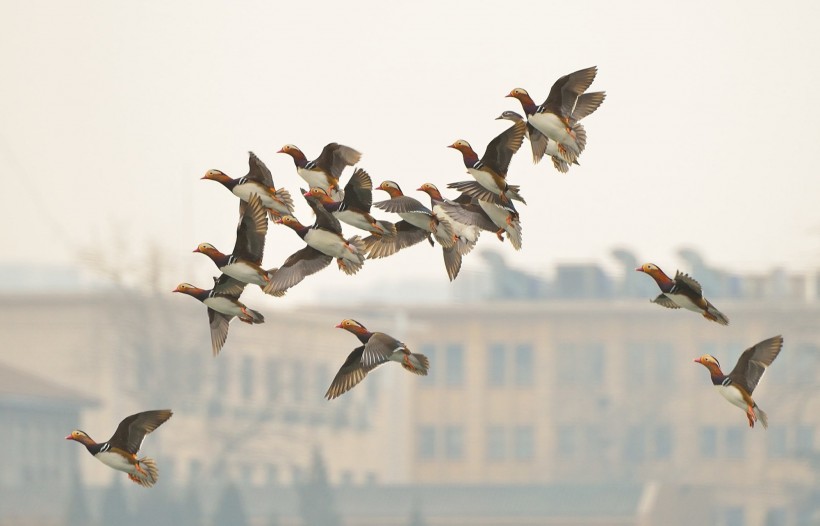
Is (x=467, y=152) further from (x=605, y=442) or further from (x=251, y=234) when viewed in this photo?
(x=605, y=442)

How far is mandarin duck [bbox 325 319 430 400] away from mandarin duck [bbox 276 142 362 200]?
175 cm

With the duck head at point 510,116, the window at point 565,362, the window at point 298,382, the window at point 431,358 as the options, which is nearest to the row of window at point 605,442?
the window at point 431,358

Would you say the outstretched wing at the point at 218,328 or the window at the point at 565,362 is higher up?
the window at the point at 565,362

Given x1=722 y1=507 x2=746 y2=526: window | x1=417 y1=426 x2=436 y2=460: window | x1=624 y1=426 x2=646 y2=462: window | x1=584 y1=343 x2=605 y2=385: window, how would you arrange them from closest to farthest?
x1=722 y1=507 x2=746 y2=526: window, x1=417 y1=426 x2=436 y2=460: window, x1=584 y1=343 x2=605 y2=385: window, x1=624 y1=426 x2=646 y2=462: window

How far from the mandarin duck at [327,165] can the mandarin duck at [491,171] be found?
1.01m

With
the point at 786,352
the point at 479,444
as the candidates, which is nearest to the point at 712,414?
the point at 786,352

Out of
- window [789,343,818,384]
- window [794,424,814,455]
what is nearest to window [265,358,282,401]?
window [794,424,814,455]

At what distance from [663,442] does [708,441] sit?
18.2 feet

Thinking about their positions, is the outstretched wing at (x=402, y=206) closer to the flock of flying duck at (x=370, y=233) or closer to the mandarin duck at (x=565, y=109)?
the flock of flying duck at (x=370, y=233)

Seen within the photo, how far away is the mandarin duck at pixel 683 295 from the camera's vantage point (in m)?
16.1

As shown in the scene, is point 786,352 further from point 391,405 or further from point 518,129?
point 518,129

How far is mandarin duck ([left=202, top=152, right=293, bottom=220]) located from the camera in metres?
17.4

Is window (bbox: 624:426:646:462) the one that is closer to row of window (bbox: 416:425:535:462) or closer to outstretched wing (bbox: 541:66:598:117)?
row of window (bbox: 416:425:535:462)

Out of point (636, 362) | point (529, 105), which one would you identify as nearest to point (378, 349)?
point (529, 105)
